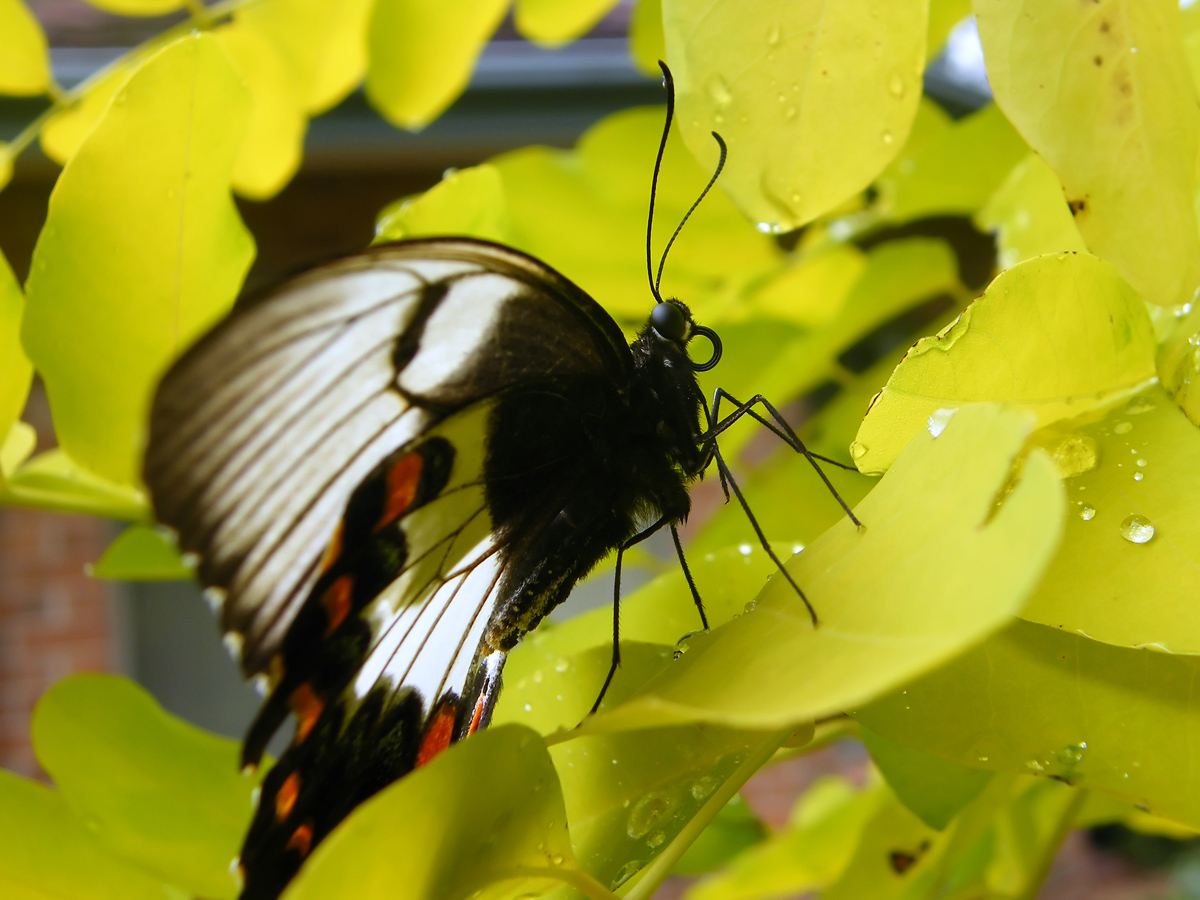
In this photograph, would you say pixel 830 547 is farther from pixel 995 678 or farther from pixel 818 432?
pixel 818 432

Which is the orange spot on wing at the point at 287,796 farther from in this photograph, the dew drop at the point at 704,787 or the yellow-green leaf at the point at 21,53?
the yellow-green leaf at the point at 21,53

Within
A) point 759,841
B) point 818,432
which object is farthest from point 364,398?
point 759,841

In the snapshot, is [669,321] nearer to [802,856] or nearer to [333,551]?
[333,551]

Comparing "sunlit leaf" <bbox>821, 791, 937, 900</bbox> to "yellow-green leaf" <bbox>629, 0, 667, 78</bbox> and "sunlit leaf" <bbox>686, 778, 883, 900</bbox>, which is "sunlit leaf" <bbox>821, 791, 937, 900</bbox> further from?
"yellow-green leaf" <bbox>629, 0, 667, 78</bbox>

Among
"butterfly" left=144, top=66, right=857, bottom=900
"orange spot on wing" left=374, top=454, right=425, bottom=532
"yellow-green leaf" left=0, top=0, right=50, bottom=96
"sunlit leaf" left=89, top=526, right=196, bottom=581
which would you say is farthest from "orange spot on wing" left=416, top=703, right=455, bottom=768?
"yellow-green leaf" left=0, top=0, right=50, bottom=96

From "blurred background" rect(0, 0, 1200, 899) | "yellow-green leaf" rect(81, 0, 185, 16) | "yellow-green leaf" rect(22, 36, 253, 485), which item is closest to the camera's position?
"yellow-green leaf" rect(22, 36, 253, 485)

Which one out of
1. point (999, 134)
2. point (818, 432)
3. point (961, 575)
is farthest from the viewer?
point (818, 432)
